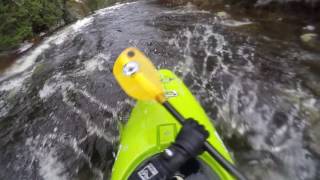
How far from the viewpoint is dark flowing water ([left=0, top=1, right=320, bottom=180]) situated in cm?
342

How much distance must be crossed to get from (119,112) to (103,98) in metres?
0.50

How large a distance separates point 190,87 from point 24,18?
5397 mm

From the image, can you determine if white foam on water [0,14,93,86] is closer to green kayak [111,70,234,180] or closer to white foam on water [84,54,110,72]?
white foam on water [84,54,110,72]

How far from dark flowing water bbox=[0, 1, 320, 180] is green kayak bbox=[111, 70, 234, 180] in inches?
28.5

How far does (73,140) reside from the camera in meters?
3.80

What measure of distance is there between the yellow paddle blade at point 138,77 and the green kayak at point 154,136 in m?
0.28

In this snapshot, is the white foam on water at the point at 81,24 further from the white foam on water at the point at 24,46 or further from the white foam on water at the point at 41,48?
the white foam on water at the point at 24,46

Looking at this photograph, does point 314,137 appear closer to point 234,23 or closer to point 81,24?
point 234,23

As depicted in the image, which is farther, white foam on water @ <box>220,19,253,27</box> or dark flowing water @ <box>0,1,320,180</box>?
white foam on water @ <box>220,19,253,27</box>

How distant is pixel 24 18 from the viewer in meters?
7.95

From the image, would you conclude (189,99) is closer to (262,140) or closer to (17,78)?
(262,140)

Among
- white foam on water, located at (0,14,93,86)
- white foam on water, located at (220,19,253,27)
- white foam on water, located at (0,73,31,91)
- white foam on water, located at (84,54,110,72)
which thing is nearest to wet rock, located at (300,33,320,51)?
white foam on water, located at (220,19,253,27)

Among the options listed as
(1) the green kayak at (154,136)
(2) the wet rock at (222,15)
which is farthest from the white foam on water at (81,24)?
(1) the green kayak at (154,136)

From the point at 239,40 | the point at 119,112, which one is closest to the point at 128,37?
the point at 239,40
